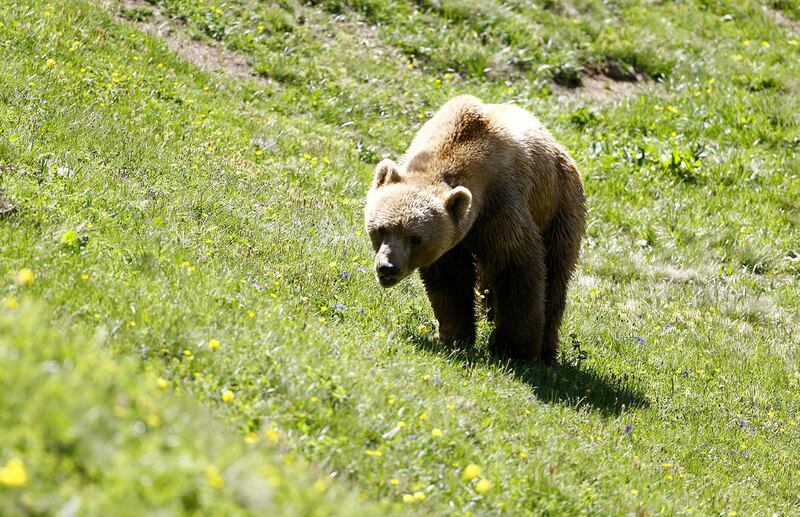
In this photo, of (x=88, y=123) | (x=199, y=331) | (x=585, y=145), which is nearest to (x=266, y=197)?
(x=88, y=123)

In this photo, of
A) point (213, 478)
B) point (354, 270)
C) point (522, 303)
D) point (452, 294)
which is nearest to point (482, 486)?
point (213, 478)

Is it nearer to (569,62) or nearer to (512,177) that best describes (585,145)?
(569,62)

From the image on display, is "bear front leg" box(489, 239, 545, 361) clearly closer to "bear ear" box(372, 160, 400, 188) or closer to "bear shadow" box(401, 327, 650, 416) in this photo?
"bear shadow" box(401, 327, 650, 416)

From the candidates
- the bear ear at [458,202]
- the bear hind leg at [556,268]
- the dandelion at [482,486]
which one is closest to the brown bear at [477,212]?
the bear ear at [458,202]

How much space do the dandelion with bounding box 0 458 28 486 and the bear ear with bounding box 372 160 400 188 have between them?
18.2 ft

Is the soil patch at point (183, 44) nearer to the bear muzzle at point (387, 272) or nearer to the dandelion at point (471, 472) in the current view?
the bear muzzle at point (387, 272)

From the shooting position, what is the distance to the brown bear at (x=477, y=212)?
823 cm

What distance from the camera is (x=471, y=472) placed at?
18.1 ft

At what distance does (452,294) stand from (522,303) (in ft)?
2.16

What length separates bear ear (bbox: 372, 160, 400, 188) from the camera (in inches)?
335

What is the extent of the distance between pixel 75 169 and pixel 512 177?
12.8ft

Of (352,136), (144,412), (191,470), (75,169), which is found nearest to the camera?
(191,470)

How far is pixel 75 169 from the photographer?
28.4ft

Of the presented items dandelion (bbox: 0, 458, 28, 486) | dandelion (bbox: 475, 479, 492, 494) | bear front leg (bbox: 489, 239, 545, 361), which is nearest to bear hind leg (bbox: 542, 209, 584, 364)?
bear front leg (bbox: 489, 239, 545, 361)
